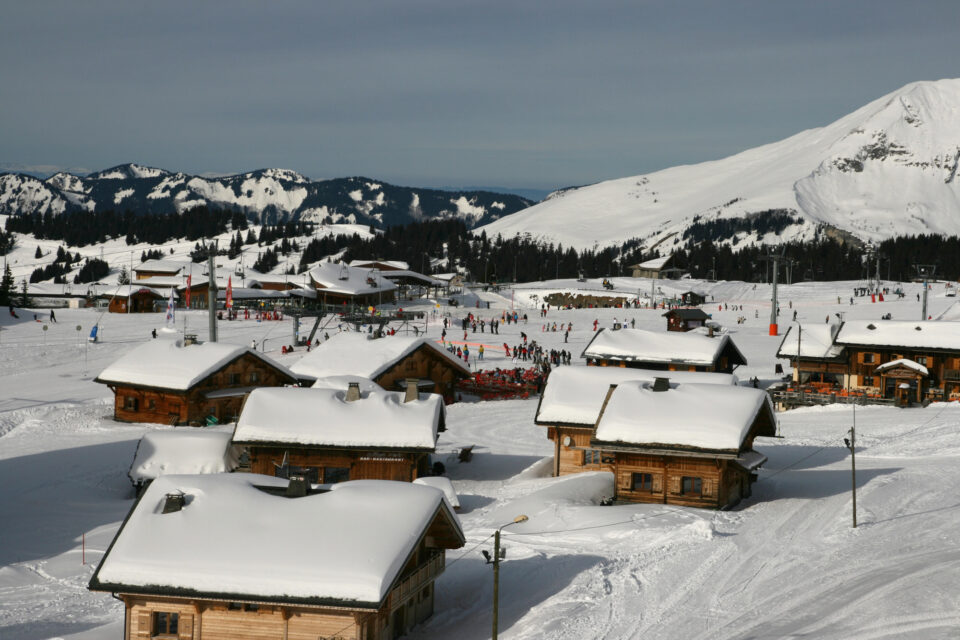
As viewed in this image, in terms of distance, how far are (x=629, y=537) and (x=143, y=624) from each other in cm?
1339

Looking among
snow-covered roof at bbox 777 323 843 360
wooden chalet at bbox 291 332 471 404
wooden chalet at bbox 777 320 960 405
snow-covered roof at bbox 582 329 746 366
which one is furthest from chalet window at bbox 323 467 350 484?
snow-covered roof at bbox 777 323 843 360

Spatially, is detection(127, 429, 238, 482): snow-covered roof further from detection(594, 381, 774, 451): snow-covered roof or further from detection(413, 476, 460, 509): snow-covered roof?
detection(594, 381, 774, 451): snow-covered roof

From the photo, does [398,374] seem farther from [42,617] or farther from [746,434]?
[42,617]

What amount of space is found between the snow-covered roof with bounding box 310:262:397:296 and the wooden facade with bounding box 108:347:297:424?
6190 centimetres

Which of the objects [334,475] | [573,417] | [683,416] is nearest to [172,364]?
[334,475]

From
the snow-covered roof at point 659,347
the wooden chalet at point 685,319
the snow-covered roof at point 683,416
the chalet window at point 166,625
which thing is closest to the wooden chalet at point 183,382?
the snow-covered roof at point 659,347

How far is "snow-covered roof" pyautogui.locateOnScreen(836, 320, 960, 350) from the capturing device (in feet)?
183

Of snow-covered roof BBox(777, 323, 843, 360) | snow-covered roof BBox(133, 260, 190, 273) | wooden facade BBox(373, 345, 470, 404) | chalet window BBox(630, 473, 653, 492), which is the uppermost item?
snow-covered roof BBox(133, 260, 190, 273)

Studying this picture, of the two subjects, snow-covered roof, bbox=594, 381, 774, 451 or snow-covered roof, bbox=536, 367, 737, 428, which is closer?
snow-covered roof, bbox=594, 381, 774, 451

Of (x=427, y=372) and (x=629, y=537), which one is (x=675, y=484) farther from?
(x=427, y=372)

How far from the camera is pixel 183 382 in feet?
158

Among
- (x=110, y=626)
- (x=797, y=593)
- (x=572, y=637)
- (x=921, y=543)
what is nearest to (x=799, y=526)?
(x=921, y=543)

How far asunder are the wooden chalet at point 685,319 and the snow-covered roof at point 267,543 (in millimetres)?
60513

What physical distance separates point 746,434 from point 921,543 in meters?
6.64
